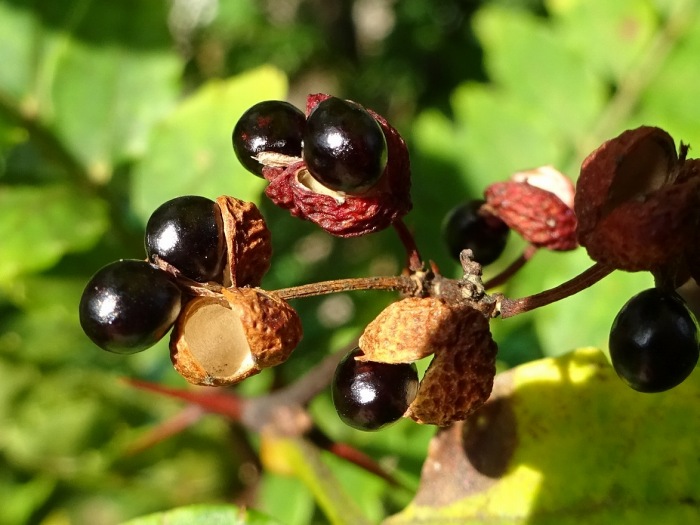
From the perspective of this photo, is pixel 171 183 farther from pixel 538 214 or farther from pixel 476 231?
pixel 538 214

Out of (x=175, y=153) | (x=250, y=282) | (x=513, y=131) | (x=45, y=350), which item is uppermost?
(x=250, y=282)

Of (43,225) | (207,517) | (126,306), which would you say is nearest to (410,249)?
(126,306)

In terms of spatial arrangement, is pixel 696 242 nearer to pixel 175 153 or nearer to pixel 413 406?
pixel 413 406

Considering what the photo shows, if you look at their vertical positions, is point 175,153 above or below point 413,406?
below

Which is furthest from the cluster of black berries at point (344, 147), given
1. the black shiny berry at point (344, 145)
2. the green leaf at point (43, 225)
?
the green leaf at point (43, 225)

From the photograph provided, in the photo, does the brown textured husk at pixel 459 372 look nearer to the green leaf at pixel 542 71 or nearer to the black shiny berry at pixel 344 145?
the black shiny berry at pixel 344 145

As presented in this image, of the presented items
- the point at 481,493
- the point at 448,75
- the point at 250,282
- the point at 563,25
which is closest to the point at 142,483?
the point at 481,493

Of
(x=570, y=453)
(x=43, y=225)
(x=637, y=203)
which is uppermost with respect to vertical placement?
(x=637, y=203)
